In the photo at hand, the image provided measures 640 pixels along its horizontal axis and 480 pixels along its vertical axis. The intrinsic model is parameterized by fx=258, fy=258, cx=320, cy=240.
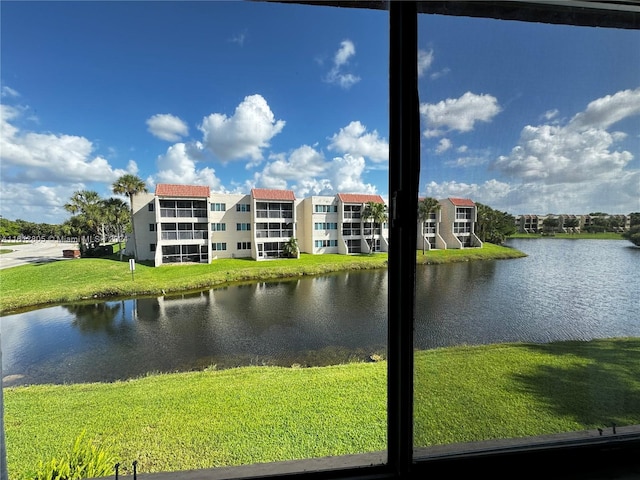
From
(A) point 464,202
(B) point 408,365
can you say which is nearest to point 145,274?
(B) point 408,365

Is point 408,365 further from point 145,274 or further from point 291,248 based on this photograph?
point 145,274

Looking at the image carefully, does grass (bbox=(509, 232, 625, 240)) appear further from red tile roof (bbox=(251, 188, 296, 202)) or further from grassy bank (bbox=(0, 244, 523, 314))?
red tile roof (bbox=(251, 188, 296, 202))

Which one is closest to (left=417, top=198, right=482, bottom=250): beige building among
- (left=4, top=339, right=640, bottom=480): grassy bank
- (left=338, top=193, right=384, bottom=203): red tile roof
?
(left=4, top=339, right=640, bottom=480): grassy bank

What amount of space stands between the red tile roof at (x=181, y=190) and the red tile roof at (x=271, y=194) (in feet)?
0.92

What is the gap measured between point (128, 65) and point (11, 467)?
147 centimetres

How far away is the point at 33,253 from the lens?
3.13 ft

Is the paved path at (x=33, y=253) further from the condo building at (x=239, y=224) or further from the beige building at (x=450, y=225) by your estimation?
the beige building at (x=450, y=225)

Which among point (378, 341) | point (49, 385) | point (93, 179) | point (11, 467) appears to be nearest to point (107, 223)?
point (93, 179)

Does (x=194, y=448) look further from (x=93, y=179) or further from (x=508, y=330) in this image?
(x=93, y=179)

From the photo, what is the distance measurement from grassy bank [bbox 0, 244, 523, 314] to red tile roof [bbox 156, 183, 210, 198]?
16.7 inches

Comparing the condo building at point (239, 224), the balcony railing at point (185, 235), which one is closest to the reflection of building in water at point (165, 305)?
the condo building at point (239, 224)

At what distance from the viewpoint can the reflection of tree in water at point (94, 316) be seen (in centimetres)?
124

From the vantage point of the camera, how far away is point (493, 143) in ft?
2.35

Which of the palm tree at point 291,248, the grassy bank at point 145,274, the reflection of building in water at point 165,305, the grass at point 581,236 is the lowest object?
the reflection of building in water at point 165,305
